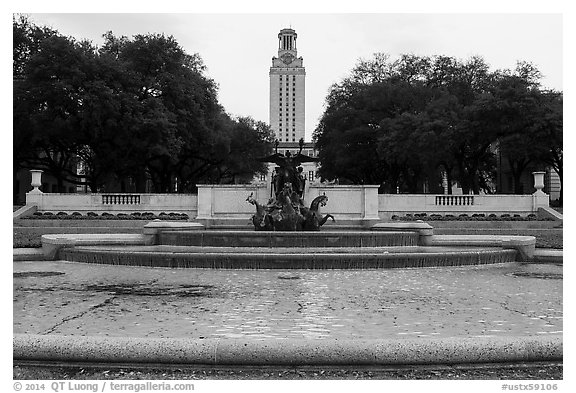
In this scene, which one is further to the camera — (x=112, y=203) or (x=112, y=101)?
(x=112, y=101)

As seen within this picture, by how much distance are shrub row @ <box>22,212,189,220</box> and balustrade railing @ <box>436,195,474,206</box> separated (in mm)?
15234

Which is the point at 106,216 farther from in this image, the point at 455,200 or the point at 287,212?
the point at 455,200

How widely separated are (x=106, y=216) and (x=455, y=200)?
67.8 feet

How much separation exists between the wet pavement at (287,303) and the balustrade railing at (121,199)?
24.9 metres

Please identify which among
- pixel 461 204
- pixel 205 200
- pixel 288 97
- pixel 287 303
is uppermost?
pixel 288 97

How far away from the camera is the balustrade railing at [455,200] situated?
1619 inches

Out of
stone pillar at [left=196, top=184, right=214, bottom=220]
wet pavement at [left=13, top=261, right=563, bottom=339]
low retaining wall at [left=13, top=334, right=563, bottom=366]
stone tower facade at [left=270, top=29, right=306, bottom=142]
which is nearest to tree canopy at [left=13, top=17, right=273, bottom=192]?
stone pillar at [left=196, top=184, right=214, bottom=220]

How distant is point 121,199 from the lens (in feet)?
135

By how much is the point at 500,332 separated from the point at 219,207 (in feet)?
104

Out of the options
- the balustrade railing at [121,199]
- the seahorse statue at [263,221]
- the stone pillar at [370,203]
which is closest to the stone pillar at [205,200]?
the balustrade railing at [121,199]

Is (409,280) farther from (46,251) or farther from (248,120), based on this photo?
(248,120)

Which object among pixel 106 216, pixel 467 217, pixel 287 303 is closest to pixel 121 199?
pixel 106 216

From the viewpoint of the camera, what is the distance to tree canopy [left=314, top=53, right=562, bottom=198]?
44.6 meters

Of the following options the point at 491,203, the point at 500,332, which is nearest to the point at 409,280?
the point at 500,332
